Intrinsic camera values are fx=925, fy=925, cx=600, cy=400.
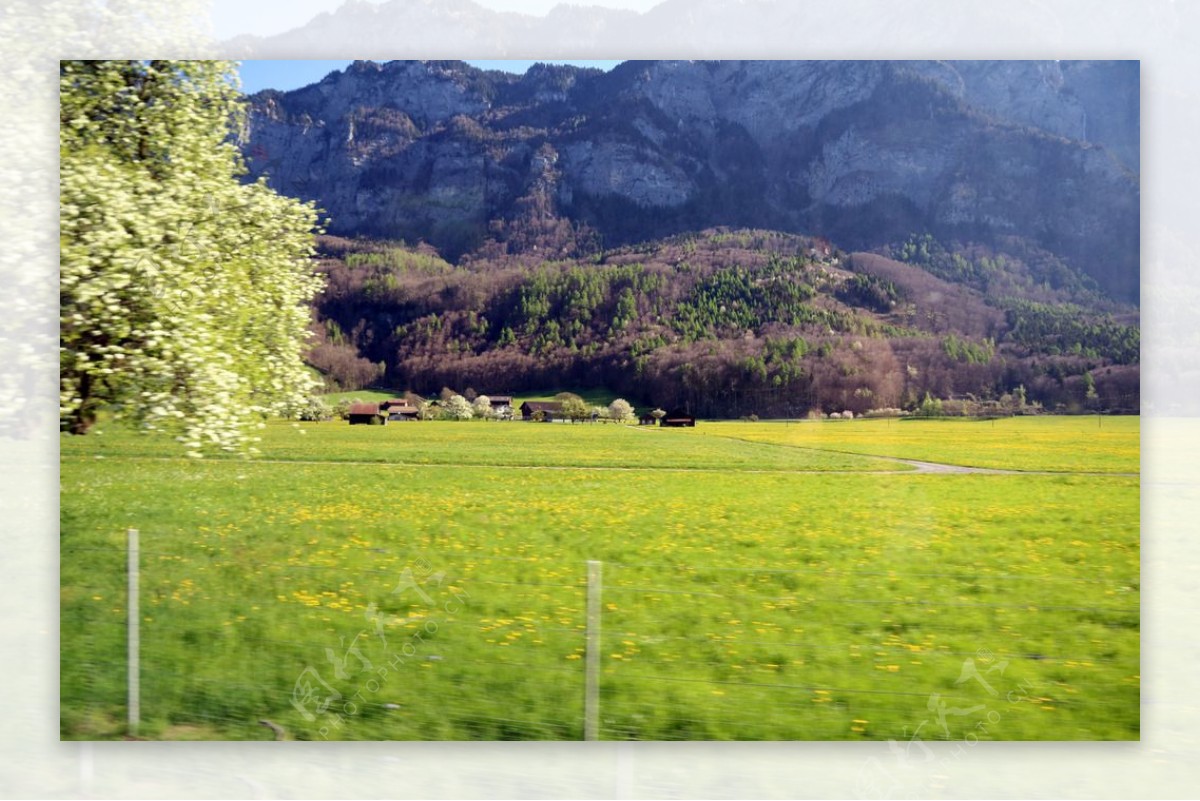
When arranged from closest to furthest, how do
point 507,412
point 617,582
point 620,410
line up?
point 617,582 → point 620,410 → point 507,412

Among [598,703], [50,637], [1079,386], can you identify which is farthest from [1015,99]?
[50,637]

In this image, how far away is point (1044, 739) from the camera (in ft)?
19.2

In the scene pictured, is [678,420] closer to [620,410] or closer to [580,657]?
[620,410]

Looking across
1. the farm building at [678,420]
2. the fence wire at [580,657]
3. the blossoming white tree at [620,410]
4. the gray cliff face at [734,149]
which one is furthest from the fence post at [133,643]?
the farm building at [678,420]

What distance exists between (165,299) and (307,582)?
2.35m

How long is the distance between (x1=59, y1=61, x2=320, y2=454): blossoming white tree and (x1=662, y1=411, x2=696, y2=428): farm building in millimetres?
2828

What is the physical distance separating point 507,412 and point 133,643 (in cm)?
315

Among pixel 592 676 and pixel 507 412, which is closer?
pixel 592 676

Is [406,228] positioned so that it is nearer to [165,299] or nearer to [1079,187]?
[165,299]

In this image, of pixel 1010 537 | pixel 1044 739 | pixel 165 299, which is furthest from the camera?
pixel 1010 537

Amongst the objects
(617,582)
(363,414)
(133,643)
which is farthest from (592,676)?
(133,643)

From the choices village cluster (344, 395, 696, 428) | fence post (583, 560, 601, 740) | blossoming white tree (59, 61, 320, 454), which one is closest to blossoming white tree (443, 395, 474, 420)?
village cluster (344, 395, 696, 428)

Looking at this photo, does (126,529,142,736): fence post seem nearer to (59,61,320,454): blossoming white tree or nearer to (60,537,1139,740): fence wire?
(60,537,1139,740): fence wire

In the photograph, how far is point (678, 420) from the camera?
7.46 metres
